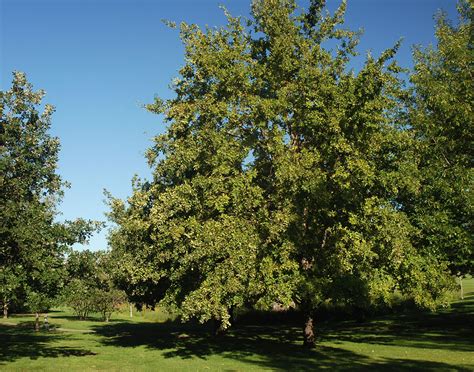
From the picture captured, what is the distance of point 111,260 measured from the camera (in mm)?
31844

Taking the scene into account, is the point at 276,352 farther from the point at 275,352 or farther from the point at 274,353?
the point at 274,353

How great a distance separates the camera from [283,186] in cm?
2295

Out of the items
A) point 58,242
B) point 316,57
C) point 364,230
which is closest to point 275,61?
point 316,57

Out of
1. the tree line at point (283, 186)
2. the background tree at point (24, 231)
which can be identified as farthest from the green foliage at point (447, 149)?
the background tree at point (24, 231)

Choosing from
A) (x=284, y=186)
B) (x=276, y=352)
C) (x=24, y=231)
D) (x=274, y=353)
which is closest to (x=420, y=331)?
(x=276, y=352)

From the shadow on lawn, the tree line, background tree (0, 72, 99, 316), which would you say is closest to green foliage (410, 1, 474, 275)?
the tree line

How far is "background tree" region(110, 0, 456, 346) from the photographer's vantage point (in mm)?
22062

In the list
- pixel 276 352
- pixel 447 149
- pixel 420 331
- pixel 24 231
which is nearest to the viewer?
pixel 24 231

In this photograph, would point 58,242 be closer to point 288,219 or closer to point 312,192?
point 288,219

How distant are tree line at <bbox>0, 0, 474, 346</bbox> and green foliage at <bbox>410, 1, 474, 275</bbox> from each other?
0.38 ft

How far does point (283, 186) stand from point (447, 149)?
14.1m

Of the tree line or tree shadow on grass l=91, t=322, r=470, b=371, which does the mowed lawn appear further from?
the tree line

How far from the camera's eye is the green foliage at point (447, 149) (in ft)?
85.8

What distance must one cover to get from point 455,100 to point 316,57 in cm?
1021
